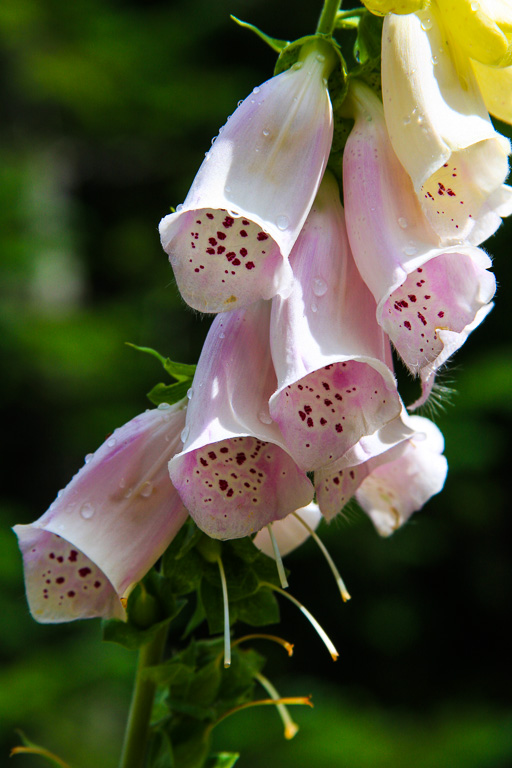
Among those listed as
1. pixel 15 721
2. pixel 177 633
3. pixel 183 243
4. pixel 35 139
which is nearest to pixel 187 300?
pixel 183 243

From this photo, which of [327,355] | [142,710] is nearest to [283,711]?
[142,710]

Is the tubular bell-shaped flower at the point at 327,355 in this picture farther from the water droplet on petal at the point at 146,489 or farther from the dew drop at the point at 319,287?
the water droplet on petal at the point at 146,489

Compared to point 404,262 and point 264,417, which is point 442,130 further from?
point 264,417

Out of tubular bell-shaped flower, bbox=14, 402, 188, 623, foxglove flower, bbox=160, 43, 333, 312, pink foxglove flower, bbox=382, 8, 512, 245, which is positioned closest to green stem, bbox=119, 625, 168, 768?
tubular bell-shaped flower, bbox=14, 402, 188, 623

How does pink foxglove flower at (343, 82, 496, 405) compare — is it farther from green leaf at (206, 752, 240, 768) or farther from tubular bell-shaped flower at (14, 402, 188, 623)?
green leaf at (206, 752, 240, 768)

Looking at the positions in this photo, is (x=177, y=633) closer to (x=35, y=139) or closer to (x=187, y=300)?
(x=35, y=139)

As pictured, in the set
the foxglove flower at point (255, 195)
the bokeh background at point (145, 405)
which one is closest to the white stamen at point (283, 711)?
the foxglove flower at point (255, 195)

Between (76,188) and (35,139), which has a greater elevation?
(35,139)
